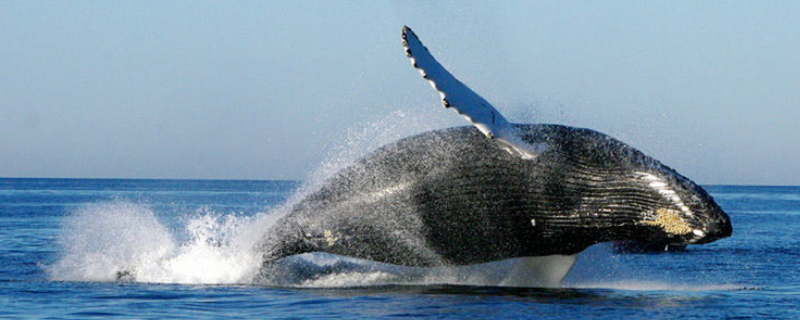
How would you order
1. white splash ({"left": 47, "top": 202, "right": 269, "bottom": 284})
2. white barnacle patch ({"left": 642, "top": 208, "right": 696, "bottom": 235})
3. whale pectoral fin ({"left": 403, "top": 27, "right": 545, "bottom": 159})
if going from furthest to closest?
white splash ({"left": 47, "top": 202, "right": 269, "bottom": 284}) → white barnacle patch ({"left": 642, "top": 208, "right": 696, "bottom": 235}) → whale pectoral fin ({"left": 403, "top": 27, "right": 545, "bottom": 159})

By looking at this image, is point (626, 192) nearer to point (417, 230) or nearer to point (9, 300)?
point (417, 230)

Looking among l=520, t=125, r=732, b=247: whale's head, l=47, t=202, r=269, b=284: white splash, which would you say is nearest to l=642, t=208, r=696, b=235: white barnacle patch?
l=520, t=125, r=732, b=247: whale's head

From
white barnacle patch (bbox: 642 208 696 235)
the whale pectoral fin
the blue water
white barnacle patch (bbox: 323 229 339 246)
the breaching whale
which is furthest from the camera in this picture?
white barnacle patch (bbox: 323 229 339 246)

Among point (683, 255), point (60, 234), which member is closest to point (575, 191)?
point (683, 255)

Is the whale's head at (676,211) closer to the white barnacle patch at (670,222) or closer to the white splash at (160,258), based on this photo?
the white barnacle patch at (670,222)

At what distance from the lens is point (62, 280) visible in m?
13.3

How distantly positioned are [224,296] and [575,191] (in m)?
3.90

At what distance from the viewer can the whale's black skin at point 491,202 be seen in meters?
11.0

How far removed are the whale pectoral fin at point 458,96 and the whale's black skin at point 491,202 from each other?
58 centimetres

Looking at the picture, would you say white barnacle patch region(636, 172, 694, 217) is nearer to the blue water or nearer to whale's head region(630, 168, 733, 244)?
whale's head region(630, 168, 733, 244)

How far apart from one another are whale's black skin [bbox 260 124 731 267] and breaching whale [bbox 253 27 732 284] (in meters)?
0.01

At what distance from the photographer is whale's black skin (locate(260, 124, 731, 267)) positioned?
11047 mm

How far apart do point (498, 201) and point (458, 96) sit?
6.39 ft

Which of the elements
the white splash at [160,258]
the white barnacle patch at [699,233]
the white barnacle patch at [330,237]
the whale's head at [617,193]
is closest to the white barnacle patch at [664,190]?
the whale's head at [617,193]
